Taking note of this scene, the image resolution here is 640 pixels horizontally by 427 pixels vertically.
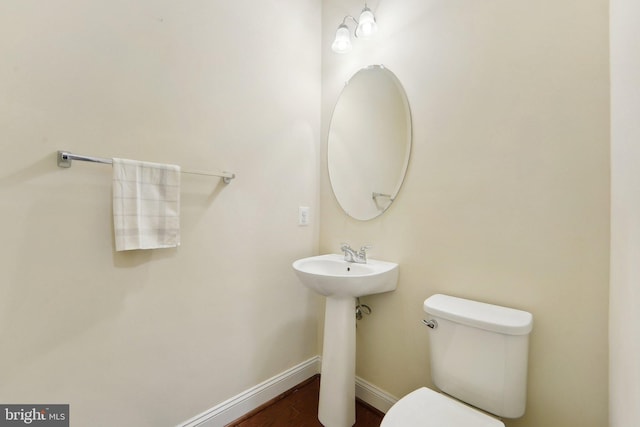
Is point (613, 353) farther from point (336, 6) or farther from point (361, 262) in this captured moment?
point (336, 6)

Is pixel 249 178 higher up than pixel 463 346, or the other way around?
pixel 249 178

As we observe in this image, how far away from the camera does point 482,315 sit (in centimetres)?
103

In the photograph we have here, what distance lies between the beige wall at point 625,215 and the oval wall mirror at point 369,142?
2.52 feet

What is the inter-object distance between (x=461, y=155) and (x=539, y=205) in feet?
1.22

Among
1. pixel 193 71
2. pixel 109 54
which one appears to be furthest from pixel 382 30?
pixel 109 54

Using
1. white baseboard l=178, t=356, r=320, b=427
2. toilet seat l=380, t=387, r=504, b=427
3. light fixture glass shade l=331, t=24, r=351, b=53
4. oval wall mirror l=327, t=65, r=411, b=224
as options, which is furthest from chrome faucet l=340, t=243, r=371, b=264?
light fixture glass shade l=331, t=24, r=351, b=53

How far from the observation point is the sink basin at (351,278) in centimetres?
128

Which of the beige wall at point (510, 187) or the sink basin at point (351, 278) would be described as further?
the sink basin at point (351, 278)

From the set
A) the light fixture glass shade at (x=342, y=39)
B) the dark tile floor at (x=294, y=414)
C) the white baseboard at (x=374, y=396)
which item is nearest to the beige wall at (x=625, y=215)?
the white baseboard at (x=374, y=396)

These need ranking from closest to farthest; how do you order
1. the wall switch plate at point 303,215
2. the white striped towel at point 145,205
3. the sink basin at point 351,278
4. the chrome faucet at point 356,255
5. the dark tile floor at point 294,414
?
the white striped towel at point 145,205
the sink basin at point 351,278
the dark tile floor at point 294,414
the chrome faucet at point 356,255
the wall switch plate at point 303,215

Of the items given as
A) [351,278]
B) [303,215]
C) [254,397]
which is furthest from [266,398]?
[303,215]

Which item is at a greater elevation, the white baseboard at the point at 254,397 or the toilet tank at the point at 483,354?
the toilet tank at the point at 483,354

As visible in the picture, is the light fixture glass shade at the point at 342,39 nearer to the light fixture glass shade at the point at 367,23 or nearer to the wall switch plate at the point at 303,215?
the light fixture glass shade at the point at 367,23

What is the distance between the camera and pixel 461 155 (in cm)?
125
